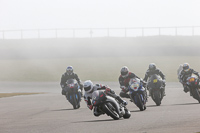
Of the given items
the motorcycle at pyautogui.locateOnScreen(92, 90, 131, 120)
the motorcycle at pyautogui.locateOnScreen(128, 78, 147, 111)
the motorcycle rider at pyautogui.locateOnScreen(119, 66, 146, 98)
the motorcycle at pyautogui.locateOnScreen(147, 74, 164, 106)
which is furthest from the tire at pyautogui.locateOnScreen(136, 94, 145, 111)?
the motorcycle at pyautogui.locateOnScreen(92, 90, 131, 120)

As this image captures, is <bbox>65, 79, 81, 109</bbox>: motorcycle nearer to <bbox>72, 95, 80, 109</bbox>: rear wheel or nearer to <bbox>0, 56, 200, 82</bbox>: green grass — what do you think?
<bbox>72, 95, 80, 109</bbox>: rear wheel

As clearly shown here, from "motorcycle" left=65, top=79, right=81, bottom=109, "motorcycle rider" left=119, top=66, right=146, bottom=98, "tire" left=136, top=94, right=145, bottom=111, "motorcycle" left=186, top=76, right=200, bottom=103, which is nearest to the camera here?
"tire" left=136, top=94, right=145, bottom=111

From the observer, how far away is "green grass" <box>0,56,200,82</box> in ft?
145

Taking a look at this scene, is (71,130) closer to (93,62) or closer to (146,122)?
(146,122)

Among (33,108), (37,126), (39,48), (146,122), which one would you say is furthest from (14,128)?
(39,48)

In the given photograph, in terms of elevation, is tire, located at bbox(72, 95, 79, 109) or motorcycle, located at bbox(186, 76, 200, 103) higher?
motorcycle, located at bbox(186, 76, 200, 103)

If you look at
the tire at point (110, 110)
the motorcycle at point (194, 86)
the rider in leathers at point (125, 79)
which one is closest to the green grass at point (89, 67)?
the motorcycle at point (194, 86)

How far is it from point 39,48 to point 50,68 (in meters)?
14.0

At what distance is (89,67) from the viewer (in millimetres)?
49312

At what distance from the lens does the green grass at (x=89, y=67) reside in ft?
145

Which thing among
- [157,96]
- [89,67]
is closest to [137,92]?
[157,96]

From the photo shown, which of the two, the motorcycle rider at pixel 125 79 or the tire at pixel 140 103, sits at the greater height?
the motorcycle rider at pixel 125 79

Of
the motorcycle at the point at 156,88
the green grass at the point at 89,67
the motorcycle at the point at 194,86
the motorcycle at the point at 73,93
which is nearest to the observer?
the motorcycle at the point at 156,88

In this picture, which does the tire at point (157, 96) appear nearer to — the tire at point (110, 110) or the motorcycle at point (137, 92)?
the motorcycle at point (137, 92)
